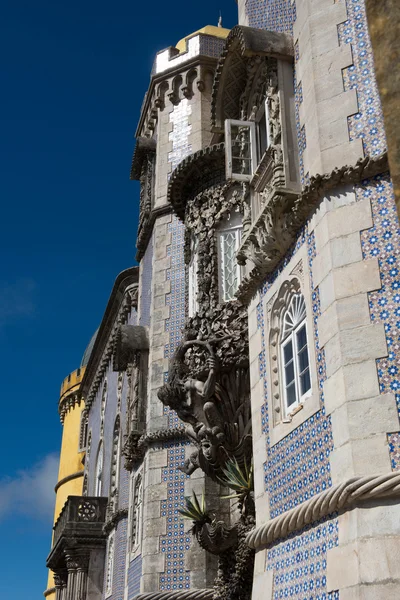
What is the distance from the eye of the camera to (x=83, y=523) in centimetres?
2261

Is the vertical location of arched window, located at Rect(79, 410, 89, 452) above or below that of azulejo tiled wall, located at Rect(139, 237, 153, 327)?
above

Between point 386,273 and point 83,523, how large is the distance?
17807 millimetres

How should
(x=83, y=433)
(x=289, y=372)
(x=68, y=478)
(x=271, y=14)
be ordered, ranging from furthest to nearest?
(x=68, y=478)
(x=83, y=433)
(x=271, y=14)
(x=289, y=372)

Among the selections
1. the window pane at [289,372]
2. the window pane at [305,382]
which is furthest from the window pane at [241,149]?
the window pane at [305,382]

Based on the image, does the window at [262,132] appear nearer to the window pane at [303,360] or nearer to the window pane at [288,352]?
the window pane at [288,352]

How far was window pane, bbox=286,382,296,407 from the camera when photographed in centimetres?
820

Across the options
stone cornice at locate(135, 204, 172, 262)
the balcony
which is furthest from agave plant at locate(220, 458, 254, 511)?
the balcony

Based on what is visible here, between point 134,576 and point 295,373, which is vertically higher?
point 295,373

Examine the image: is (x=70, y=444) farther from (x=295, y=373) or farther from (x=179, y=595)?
(x=295, y=373)

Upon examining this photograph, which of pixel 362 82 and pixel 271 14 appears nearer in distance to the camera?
pixel 362 82

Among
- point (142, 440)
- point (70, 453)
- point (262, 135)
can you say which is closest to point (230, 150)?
point (262, 135)

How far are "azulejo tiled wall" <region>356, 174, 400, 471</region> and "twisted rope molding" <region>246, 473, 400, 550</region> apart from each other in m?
0.21

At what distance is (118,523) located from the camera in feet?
65.3

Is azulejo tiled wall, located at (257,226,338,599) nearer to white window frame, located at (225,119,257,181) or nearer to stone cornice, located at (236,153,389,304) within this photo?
stone cornice, located at (236,153,389,304)
